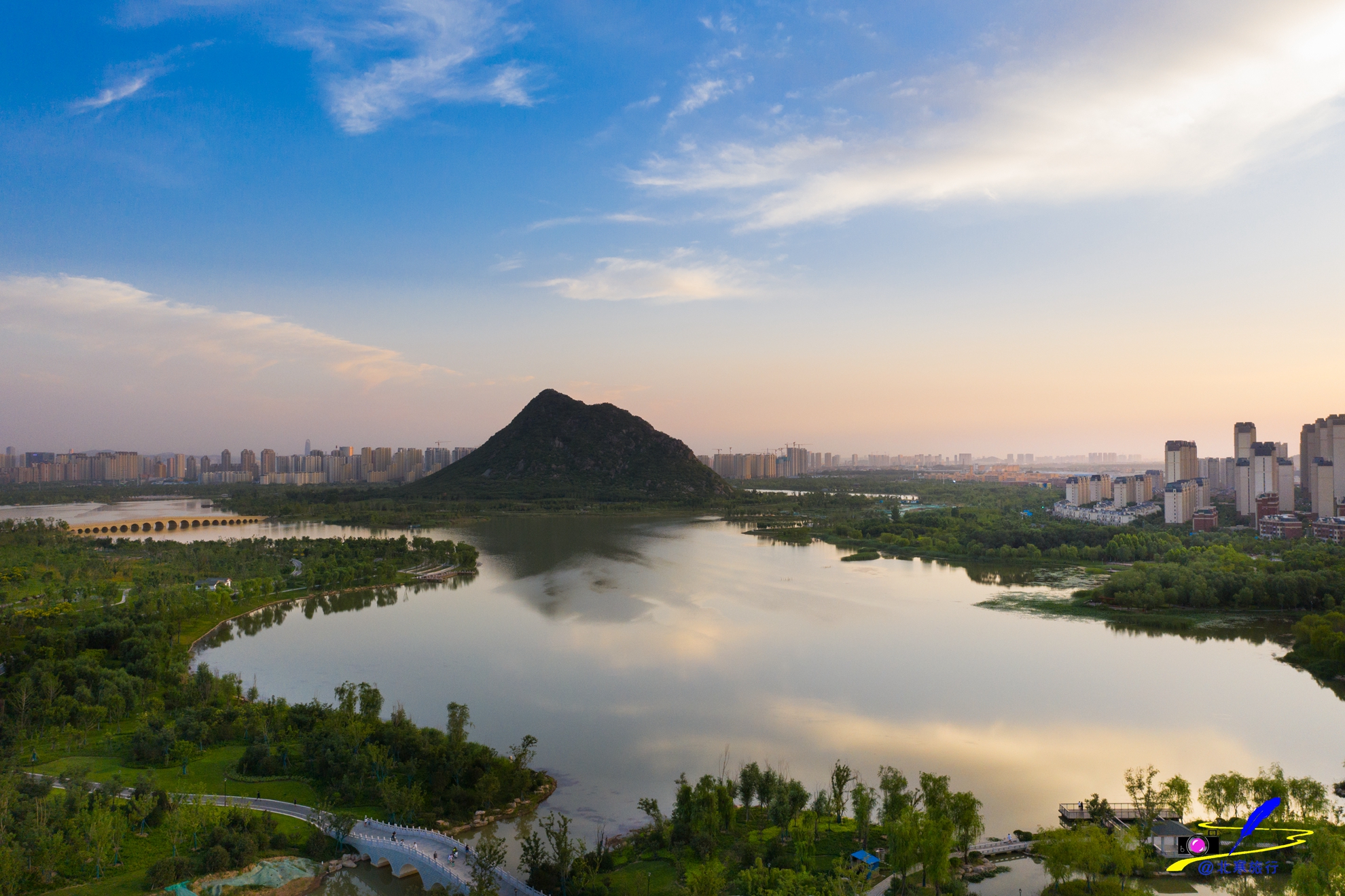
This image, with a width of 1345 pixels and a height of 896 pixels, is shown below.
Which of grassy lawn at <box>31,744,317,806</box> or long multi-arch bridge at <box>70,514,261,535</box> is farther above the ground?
long multi-arch bridge at <box>70,514,261,535</box>

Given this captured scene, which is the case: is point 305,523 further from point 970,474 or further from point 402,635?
point 970,474

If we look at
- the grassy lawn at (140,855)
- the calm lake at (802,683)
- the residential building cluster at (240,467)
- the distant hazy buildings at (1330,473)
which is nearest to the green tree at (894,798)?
the calm lake at (802,683)

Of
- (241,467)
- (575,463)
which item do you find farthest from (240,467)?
(575,463)

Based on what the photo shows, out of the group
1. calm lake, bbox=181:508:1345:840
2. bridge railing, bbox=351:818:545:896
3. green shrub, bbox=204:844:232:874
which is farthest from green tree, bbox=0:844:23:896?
calm lake, bbox=181:508:1345:840

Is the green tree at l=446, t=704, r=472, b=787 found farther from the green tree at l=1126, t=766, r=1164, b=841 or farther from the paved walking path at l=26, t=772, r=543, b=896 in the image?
the green tree at l=1126, t=766, r=1164, b=841

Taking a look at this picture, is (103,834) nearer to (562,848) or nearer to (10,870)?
(10,870)

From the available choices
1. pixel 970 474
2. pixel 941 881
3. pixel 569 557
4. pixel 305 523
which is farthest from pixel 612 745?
pixel 970 474
